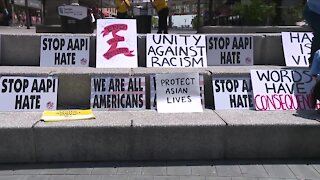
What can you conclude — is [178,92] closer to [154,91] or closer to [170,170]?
[154,91]

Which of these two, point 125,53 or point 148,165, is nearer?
point 148,165

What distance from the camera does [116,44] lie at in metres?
6.54

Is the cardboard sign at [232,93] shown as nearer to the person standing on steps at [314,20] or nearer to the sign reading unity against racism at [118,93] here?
the sign reading unity against racism at [118,93]

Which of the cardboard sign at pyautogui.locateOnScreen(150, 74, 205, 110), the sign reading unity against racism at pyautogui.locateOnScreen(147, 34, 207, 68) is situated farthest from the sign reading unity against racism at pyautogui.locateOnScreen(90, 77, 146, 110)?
the sign reading unity against racism at pyautogui.locateOnScreen(147, 34, 207, 68)

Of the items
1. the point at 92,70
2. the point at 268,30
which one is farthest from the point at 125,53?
the point at 268,30

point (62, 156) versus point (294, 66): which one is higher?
point (294, 66)

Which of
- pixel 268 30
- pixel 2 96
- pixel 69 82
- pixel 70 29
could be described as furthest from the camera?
pixel 268 30

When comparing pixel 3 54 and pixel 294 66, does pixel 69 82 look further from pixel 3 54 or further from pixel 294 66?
pixel 294 66

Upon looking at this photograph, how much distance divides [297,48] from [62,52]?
145 inches

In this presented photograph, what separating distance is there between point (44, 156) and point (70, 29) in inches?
285

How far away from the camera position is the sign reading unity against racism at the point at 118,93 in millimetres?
5516

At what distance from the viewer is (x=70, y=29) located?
11539 mm

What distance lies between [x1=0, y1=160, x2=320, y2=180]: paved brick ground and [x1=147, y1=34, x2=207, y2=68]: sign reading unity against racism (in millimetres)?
2044

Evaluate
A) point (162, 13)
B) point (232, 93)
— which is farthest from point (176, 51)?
point (162, 13)
